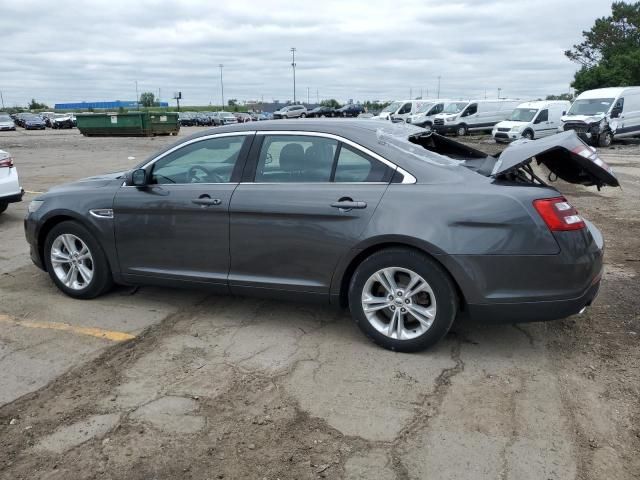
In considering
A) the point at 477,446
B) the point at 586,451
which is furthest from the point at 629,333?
the point at 477,446

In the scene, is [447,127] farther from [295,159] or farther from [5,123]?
[5,123]

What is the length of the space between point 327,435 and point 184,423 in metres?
0.79

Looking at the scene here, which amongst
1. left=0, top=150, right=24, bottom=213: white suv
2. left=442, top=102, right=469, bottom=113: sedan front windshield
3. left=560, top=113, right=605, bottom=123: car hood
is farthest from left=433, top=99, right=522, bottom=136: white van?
left=0, top=150, right=24, bottom=213: white suv

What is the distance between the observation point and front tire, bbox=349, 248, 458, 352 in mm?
3801

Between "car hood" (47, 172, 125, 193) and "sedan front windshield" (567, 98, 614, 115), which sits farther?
"sedan front windshield" (567, 98, 614, 115)

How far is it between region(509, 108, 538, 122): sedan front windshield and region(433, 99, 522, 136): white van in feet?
18.7

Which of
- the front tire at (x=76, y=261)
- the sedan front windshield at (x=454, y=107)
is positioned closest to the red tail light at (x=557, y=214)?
the front tire at (x=76, y=261)

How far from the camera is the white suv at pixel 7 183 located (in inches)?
327

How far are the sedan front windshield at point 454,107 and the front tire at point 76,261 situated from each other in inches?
1348

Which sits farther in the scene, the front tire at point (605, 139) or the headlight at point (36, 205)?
the front tire at point (605, 139)

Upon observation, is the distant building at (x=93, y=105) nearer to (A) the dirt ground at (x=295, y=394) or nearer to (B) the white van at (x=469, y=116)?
(B) the white van at (x=469, y=116)

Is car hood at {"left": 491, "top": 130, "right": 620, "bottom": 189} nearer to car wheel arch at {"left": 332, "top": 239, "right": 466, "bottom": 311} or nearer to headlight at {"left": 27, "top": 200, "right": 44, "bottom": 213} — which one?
car wheel arch at {"left": 332, "top": 239, "right": 466, "bottom": 311}

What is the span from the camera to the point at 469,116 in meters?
35.3

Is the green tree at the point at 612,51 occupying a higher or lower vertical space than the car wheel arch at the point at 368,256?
higher
